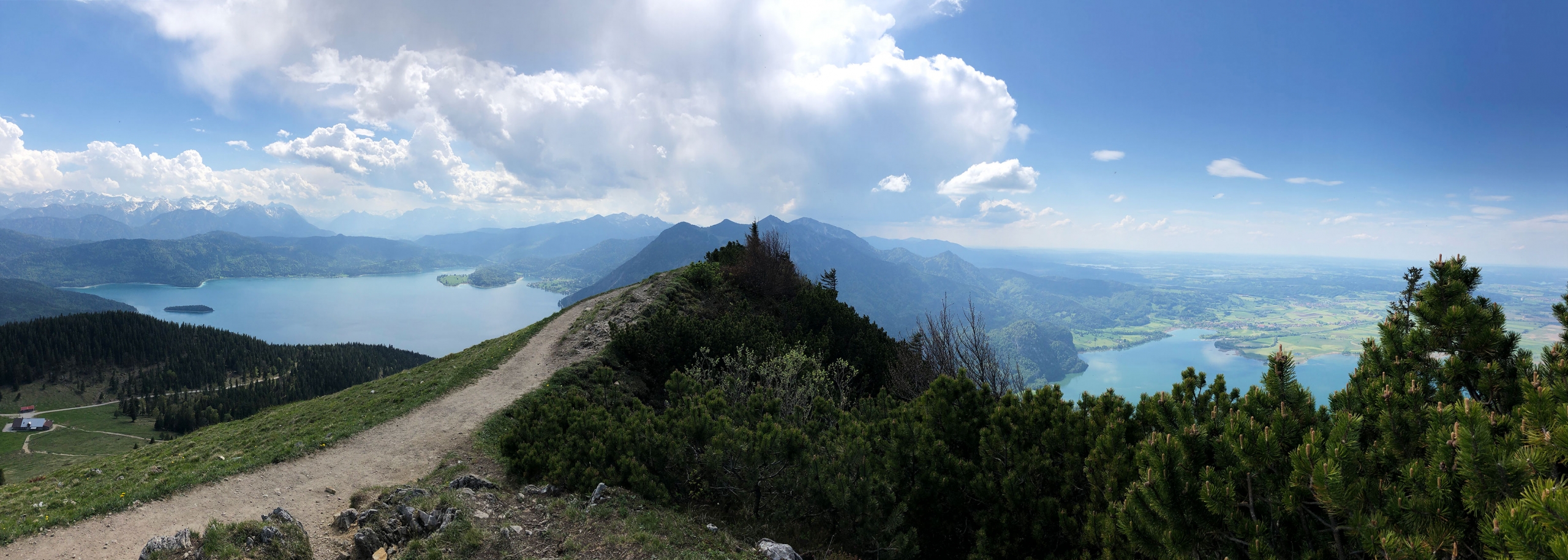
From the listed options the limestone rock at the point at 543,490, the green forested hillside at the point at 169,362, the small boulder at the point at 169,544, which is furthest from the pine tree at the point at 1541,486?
the green forested hillside at the point at 169,362

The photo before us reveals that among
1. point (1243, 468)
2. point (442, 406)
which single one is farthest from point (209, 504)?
point (1243, 468)

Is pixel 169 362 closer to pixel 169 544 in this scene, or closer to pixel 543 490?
pixel 169 544

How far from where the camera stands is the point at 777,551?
27.5 ft

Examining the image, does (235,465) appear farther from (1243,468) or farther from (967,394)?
(1243,468)

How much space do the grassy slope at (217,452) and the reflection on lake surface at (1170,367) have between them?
83723 mm

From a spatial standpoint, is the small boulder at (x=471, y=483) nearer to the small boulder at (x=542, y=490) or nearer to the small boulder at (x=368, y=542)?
the small boulder at (x=542, y=490)

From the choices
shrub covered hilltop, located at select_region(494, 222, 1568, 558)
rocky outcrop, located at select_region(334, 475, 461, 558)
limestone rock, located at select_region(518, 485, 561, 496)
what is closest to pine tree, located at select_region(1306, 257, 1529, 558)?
shrub covered hilltop, located at select_region(494, 222, 1568, 558)

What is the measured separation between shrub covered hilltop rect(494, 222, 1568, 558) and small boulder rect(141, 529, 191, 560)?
16.9ft

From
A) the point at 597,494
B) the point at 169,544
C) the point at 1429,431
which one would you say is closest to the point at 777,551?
the point at 597,494

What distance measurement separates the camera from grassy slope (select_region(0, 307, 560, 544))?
33.5 feet

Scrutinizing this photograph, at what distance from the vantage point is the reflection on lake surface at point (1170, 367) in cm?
9481

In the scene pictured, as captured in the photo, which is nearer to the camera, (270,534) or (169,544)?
(169,544)

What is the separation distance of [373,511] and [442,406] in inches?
398

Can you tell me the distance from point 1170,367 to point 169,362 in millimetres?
240819
